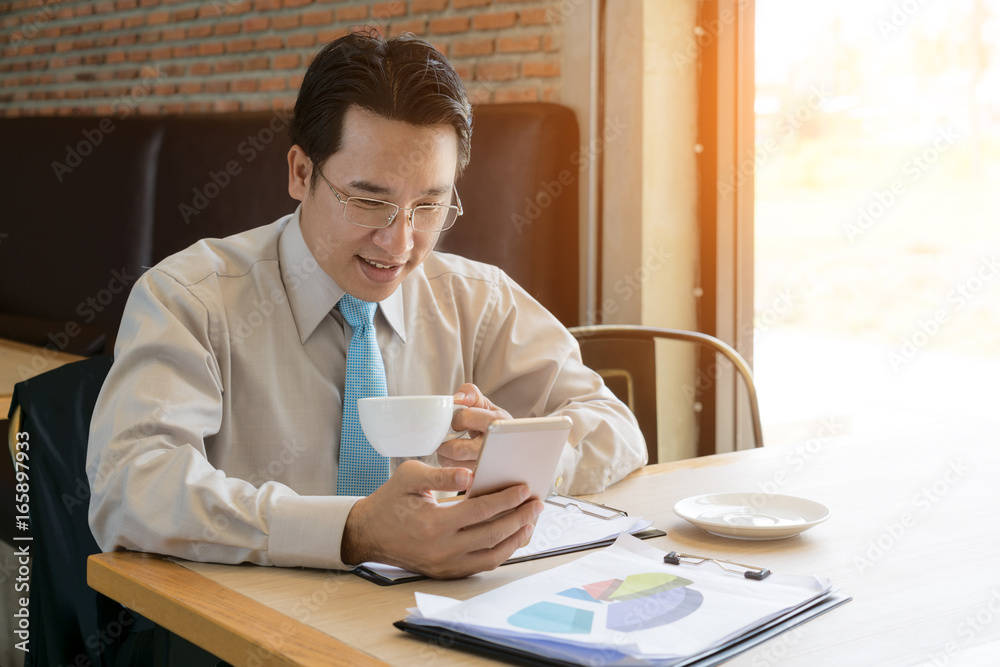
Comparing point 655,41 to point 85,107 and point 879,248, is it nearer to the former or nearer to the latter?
point 879,248

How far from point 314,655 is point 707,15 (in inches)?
113

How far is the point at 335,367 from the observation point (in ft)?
5.43

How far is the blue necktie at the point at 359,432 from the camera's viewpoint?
1580 mm

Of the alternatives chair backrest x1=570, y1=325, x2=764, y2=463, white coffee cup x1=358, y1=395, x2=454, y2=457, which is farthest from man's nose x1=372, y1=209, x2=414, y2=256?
chair backrest x1=570, y1=325, x2=764, y2=463

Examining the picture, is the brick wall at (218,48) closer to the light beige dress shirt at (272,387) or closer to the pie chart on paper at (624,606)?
the light beige dress shirt at (272,387)

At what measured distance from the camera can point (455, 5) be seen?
3656 millimetres

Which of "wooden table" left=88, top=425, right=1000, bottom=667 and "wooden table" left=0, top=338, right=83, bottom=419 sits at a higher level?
"wooden table" left=88, top=425, right=1000, bottom=667

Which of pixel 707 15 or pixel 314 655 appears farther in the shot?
pixel 707 15

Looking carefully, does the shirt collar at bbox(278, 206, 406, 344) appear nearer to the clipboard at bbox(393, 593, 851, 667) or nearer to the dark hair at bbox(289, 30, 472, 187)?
the dark hair at bbox(289, 30, 472, 187)

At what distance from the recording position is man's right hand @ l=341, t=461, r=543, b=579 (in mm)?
1117

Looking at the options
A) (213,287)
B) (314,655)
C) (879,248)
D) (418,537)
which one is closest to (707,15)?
(879,248)

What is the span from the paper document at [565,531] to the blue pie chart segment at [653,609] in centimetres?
23

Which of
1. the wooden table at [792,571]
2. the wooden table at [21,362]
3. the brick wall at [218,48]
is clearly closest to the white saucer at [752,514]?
the wooden table at [792,571]

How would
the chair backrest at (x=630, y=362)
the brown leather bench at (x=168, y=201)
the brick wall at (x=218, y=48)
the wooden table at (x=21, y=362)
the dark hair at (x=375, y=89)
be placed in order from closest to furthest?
1. the dark hair at (x=375, y=89)
2. the chair backrest at (x=630, y=362)
3. the wooden table at (x=21, y=362)
4. the brown leather bench at (x=168, y=201)
5. the brick wall at (x=218, y=48)
